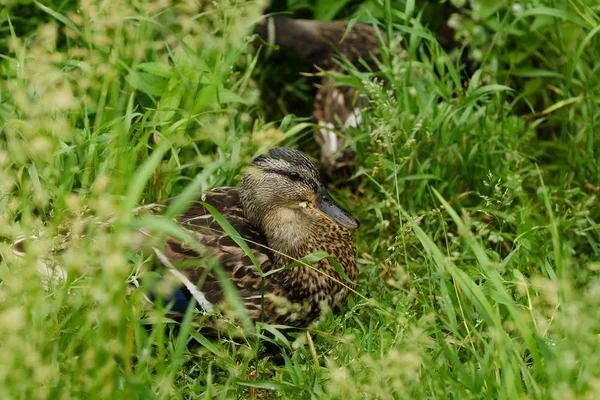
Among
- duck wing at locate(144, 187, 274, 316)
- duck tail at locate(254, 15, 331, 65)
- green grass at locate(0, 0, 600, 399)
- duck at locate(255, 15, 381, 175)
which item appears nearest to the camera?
green grass at locate(0, 0, 600, 399)

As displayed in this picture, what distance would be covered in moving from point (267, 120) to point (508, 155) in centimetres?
150

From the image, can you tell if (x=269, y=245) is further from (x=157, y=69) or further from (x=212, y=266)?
(x=157, y=69)

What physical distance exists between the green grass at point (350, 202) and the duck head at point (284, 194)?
11cm

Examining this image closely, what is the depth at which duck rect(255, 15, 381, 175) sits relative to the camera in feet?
15.4

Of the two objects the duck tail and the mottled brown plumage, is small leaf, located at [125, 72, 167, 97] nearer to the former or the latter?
the mottled brown plumage

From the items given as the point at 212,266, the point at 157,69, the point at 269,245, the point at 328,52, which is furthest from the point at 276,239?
the point at 328,52

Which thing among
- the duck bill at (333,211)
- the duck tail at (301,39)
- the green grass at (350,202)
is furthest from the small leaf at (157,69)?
the duck tail at (301,39)

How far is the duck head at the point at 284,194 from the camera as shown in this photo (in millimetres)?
3520

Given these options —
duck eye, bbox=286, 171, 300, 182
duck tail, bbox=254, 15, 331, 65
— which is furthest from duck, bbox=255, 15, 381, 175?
duck eye, bbox=286, 171, 300, 182

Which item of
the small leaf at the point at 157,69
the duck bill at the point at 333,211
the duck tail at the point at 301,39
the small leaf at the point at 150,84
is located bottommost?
the duck tail at the point at 301,39

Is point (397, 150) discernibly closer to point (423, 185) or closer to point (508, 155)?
point (423, 185)

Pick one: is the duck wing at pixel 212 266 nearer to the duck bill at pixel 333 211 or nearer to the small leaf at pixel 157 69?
the duck bill at pixel 333 211

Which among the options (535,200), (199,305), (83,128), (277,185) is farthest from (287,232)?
(535,200)

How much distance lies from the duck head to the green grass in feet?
0.37
